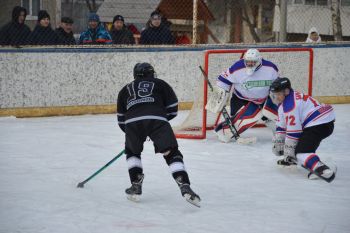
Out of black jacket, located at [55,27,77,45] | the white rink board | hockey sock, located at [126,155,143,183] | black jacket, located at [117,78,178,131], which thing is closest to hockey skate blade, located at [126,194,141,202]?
hockey sock, located at [126,155,143,183]

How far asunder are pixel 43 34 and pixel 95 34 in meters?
0.71

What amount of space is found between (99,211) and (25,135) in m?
2.99

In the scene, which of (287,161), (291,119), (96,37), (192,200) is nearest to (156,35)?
(96,37)

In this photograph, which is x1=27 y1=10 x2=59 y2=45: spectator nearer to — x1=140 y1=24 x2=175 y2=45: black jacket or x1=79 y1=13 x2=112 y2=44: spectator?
x1=79 y1=13 x2=112 y2=44: spectator

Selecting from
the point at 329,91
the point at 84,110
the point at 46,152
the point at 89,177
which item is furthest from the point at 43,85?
the point at 329,91

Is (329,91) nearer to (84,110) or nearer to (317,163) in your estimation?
(84,110)

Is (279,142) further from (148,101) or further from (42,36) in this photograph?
(42,36)

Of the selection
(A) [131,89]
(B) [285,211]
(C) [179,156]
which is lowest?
(B) [285,211]

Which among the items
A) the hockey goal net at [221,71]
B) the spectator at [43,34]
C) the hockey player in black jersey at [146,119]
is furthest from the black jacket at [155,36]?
the hockey player in black jersey at [146,119]

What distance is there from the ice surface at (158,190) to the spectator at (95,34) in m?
1.46

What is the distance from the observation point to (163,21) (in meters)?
9.91

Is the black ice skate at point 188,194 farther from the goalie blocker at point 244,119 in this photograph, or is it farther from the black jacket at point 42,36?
the black jacket at point 42,36

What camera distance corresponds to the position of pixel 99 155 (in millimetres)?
7082

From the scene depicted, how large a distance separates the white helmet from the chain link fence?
175cm
